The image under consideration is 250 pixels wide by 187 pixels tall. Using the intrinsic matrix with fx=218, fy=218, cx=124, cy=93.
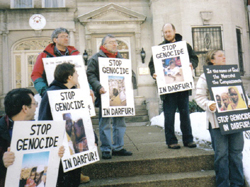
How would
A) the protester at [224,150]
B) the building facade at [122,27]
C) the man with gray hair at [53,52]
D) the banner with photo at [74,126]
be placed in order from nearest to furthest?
1. the banner with photo at [74,126]
2. the protester at [224,150]
3. the man with gray hair at [53,52]
4. the building facade at [122,27]

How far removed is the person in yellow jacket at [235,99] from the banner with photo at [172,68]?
32.8 inches

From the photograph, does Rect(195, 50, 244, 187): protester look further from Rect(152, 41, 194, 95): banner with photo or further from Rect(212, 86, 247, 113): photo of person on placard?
Rect(152, 41, 194, 95): banner with photo

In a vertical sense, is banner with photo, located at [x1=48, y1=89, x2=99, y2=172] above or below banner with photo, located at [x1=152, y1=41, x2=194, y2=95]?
below

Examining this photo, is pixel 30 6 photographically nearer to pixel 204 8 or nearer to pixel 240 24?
pixel 204 8

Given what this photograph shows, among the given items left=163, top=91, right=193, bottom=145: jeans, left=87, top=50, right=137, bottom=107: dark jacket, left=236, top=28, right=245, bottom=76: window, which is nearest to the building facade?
left=236, top=28, right=245, bottom=76: window

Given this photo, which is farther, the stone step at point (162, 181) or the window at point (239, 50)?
the window at point (239, 50)

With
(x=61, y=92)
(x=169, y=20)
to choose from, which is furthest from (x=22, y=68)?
(x=61, y=92)

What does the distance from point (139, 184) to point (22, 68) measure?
10.3 metres

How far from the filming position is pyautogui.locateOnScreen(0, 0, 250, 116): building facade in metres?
10.8

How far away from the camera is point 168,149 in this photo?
12.7 ft

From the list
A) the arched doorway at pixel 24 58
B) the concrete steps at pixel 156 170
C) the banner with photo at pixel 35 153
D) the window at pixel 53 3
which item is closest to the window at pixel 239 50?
the window at pixel 53 3

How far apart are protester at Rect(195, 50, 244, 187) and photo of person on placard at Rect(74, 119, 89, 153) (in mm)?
1568

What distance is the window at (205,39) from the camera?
427 inches

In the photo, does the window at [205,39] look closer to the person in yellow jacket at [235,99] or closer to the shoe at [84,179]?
the person in yellow jacket at [235,99]
